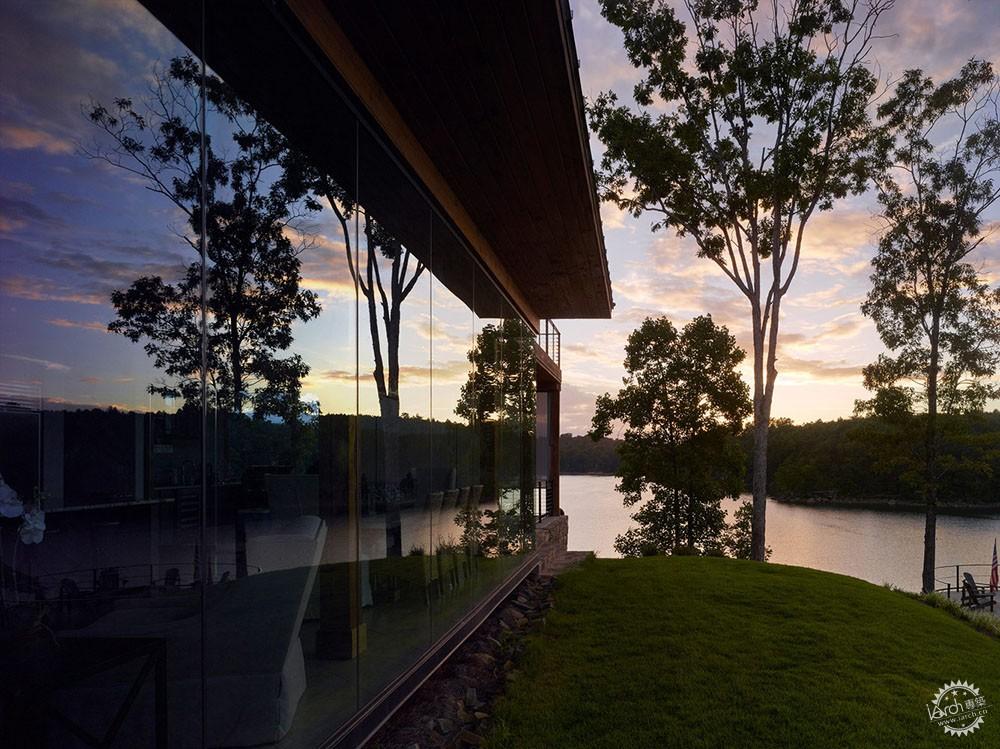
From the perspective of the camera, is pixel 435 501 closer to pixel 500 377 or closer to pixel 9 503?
pixel 500 377

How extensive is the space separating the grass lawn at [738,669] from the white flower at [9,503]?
3081mm

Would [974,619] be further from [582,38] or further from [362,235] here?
[582,38]

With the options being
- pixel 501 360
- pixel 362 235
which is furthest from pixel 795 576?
pixel 362 235

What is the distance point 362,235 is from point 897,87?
17328 millimetres

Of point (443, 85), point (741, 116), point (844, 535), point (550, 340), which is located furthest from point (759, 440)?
point (844, 535)

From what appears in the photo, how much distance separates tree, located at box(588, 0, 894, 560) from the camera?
14.3 m

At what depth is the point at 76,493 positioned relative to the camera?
5.68 ft

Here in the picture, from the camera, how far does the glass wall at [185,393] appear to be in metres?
1.65

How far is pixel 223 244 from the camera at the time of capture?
2340 millimetres

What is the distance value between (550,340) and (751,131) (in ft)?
19.8

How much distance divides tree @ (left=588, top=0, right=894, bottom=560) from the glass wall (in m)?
12.3

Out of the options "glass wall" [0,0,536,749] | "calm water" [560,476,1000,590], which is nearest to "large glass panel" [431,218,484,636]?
"glass wall" [0,0,536,749]

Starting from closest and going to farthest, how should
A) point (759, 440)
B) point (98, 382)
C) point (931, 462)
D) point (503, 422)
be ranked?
1. point (98, 382)
2. point (503, 422)
3. point (759, 440)
4. point (931, 462)

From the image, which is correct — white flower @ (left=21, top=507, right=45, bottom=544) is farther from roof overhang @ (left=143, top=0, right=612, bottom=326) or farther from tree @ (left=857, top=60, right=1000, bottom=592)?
tree @ (left=857, top=60, right=1000, bottom=592)
